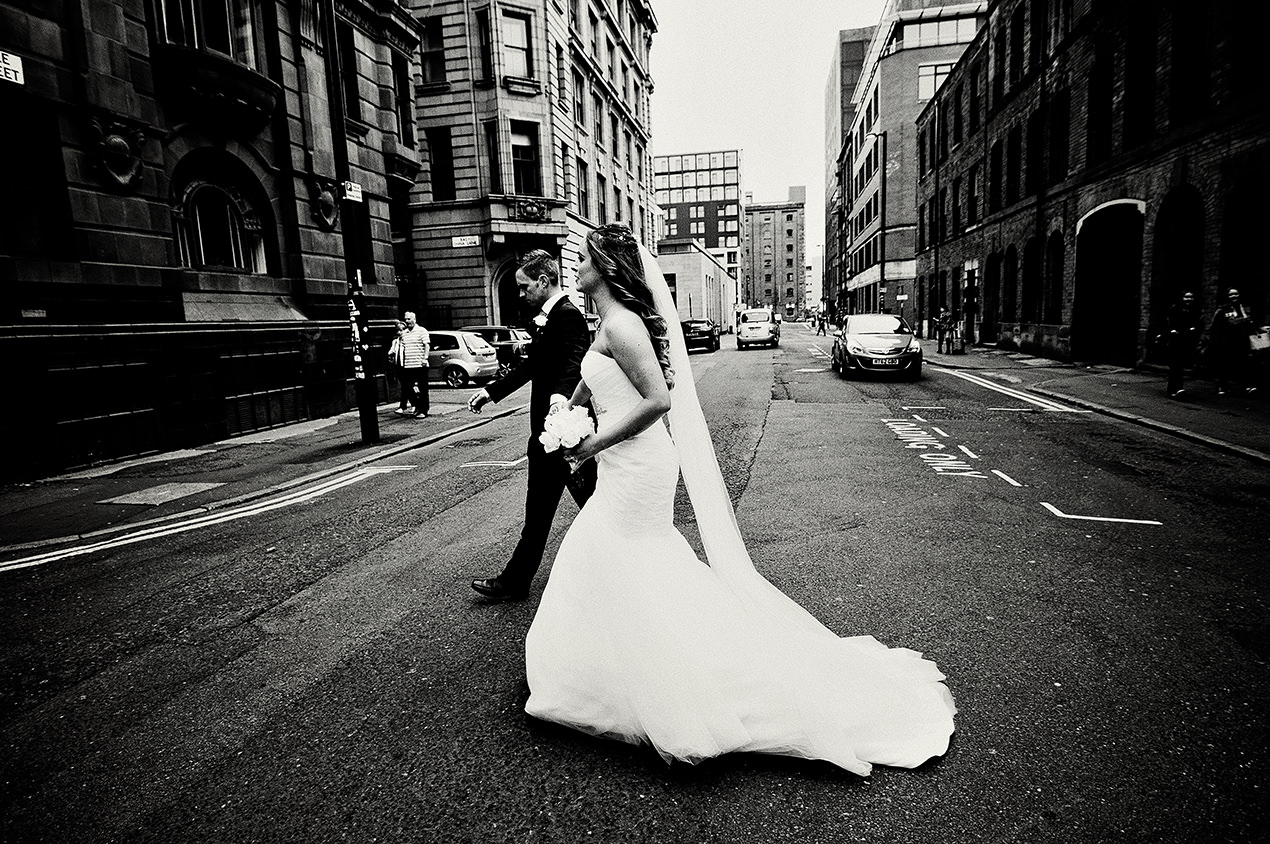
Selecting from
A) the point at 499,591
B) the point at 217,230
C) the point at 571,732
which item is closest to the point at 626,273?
A: the point at 571,732

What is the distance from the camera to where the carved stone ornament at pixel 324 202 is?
14.7 meters

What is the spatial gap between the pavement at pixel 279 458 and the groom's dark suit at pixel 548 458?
4802 mm

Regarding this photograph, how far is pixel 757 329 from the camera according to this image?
120 feet

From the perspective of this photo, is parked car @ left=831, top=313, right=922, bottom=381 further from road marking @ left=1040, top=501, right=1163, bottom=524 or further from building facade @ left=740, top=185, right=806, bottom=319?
building facade @ left=740, top=185, right=806, bottom=319

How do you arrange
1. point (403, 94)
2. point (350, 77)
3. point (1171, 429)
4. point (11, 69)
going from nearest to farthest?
1. point (11, 69)
2. point (1171, 429)
3. point (350, 77)
4. point (403, 94)

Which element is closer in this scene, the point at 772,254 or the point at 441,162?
the point at 441,162

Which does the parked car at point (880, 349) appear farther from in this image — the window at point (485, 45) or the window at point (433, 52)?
the window at point (433, 52)

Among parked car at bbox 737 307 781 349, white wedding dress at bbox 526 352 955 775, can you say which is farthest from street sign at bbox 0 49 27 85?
parked car at bbox 737 307 781 349

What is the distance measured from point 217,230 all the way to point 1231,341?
18.7 m

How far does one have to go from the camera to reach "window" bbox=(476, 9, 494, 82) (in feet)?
92.1

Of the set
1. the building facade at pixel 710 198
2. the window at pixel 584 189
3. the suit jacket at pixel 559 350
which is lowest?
the suit jacket at pixel 559 350

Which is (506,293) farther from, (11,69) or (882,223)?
(882,223)

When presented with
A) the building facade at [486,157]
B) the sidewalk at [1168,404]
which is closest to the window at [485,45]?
the building facade at [486,157]

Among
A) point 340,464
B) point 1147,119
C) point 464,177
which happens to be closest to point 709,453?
point 340,464
